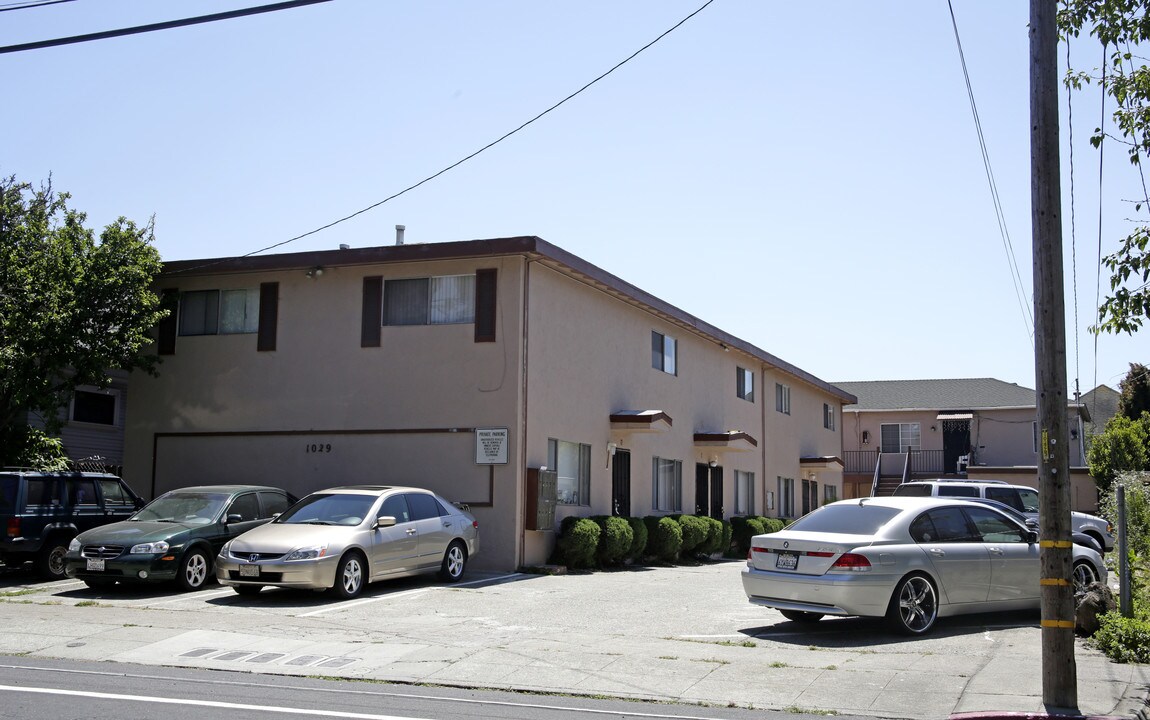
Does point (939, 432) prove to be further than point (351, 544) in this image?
Yes

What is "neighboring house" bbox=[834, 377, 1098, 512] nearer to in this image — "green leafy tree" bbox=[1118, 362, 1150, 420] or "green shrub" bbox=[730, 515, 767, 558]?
"green leafy tree" bbox=[1118, 362, 1150, 420]

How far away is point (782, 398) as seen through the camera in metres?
35.9

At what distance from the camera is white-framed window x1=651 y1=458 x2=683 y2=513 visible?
82.4 ft

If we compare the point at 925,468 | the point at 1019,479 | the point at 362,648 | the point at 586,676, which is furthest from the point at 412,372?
the point at 925,468

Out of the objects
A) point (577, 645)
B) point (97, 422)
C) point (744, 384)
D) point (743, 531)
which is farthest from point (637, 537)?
point (97, 422)

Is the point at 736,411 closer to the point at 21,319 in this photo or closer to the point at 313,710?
the point at 21,319

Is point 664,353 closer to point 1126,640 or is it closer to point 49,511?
point 49,511

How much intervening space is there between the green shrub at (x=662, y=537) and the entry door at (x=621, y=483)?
64cm

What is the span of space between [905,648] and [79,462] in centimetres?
1616

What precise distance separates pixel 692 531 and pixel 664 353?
434cm

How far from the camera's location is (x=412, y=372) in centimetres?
2000

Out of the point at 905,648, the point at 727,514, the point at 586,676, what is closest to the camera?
the point at 586,676

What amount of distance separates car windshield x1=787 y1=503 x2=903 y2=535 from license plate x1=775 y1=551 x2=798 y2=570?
41 cm

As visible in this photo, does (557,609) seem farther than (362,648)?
Yes
